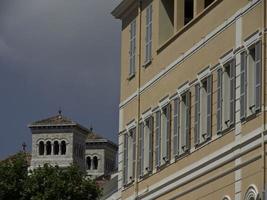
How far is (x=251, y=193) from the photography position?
1542 inches

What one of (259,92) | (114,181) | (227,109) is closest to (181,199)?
(227,109)

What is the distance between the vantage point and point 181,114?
153 feet

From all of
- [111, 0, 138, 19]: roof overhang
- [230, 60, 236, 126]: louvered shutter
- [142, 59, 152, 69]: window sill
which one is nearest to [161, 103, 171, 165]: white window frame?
[142, 59, 152, 69]: window sill

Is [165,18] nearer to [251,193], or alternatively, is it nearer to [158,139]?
[158,139]

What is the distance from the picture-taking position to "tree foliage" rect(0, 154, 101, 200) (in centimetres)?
9300

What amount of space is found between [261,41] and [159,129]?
11169mm

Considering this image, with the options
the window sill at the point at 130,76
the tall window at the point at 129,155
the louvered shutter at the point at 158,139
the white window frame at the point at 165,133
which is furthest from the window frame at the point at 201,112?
the tall window at the point at 129,155

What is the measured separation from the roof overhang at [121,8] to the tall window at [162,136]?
15.7 feet

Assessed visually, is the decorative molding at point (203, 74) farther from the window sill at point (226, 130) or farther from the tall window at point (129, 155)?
the tall window at point (129, 155)

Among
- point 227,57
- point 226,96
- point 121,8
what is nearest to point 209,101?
point 226,96

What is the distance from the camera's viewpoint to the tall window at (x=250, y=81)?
3897 centimetres

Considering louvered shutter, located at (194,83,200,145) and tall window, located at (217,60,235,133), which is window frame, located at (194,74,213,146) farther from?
tall window, located at (217,60,235,133)

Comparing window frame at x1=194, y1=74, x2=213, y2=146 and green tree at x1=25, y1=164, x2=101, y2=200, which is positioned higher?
green tree at x1=25, y1=164, x2=101, y2=200

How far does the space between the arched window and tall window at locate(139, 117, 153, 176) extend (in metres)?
10.7
